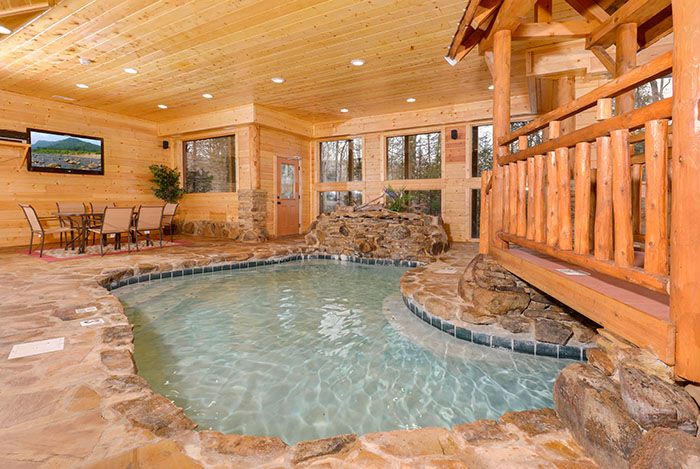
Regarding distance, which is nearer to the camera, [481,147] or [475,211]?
[481,147]

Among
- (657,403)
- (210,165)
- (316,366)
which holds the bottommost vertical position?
(316,366)

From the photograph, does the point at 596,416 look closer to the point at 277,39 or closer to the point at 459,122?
the point at 277,39

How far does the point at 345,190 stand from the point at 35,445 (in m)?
8.24

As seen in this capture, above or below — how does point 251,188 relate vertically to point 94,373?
above

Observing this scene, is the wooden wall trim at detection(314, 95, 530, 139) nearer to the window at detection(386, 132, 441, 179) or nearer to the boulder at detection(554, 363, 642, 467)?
the window at detection(386, 132, 441, 179)

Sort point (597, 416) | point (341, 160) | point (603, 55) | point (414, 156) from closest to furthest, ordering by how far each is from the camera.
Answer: point (597, 416) → point (603, 55) → point (414, 156) → point (341, 160)

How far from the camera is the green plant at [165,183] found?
29.0 ft

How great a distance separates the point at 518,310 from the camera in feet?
10.2

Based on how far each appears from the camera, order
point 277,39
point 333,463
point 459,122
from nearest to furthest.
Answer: point 333,463 → point 277,39 → point 459,122

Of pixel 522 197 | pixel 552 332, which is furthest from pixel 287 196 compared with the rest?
pixel 552 332

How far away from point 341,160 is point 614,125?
814 cm

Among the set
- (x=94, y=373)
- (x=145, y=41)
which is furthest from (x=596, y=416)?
(x=145, y=41)

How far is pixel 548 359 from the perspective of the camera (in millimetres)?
2812

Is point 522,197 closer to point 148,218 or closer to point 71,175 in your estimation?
point 148,218
